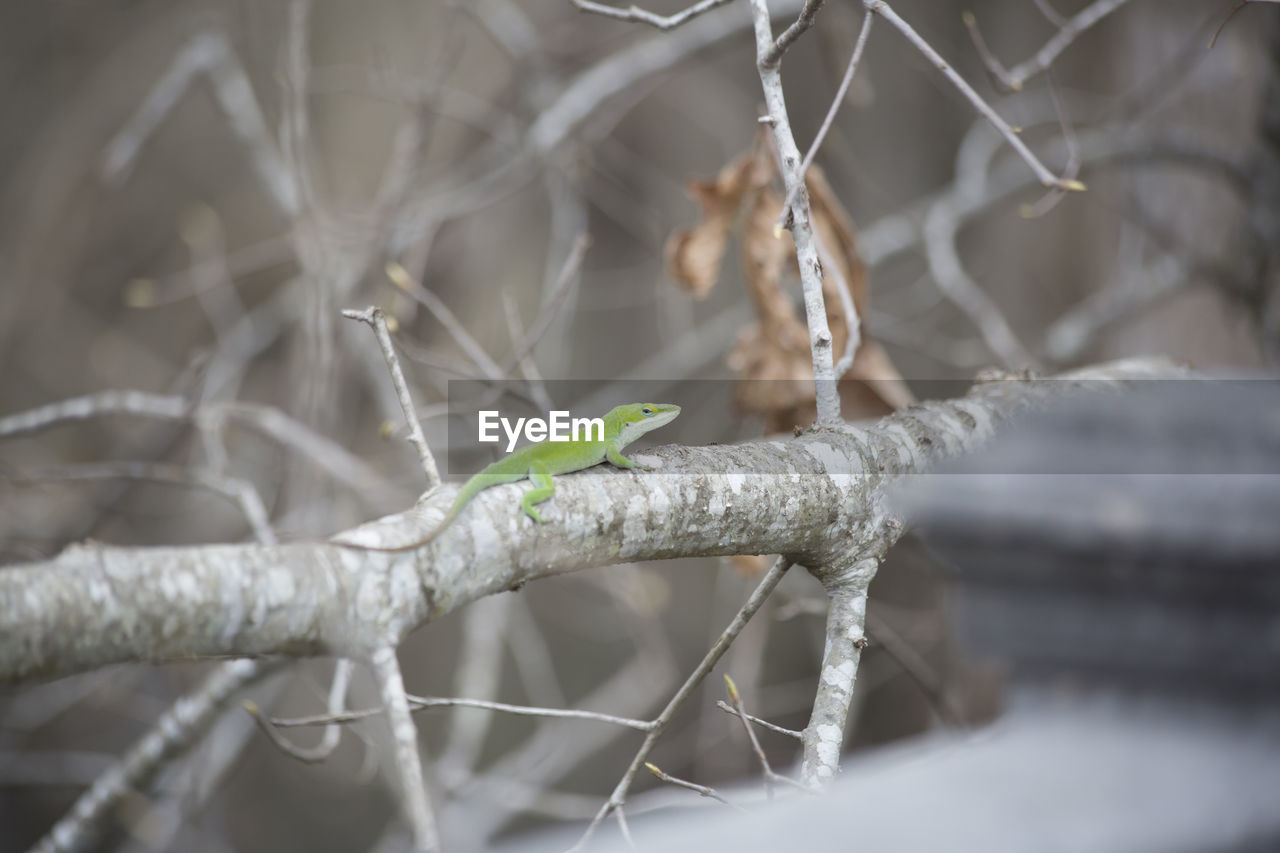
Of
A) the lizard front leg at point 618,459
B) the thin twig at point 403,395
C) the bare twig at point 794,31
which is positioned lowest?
the lizard front leg at point 618,459

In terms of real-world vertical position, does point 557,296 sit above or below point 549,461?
above

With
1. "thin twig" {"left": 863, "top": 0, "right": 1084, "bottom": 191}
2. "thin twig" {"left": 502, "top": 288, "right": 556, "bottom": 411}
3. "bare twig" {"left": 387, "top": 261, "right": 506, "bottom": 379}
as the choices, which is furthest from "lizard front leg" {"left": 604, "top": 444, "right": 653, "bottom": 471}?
"thin twig" {"left": 863, "top": 0, "right": 1084, "bottom": 191}

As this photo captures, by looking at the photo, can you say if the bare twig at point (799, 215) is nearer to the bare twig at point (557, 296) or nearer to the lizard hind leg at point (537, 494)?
the lizard hind leg at point (537, 494)

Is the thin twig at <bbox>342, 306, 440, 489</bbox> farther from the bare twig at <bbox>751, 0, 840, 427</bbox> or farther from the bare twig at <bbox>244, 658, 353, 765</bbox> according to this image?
the bare twig at <bbox>751, 0, 840, 427</bbox>

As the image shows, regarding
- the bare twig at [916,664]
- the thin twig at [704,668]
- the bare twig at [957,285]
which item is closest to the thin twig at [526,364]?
the thin twig at [704,668]

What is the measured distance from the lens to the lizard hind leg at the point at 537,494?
1.35 meters

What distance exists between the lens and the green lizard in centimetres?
132

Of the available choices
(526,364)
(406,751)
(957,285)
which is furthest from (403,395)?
(957,285)

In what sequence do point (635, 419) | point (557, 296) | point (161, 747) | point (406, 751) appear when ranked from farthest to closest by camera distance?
point (161, 747)
point (635, 419)
point (557, 296)
point (406, 751)

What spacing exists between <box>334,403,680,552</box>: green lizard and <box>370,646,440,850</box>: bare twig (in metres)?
0.15

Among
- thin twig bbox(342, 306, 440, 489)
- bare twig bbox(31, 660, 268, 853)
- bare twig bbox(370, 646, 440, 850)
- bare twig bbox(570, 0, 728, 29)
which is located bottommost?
bare twig bbox(31, 660, 268, 853)

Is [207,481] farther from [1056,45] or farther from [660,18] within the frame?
[1056,45]

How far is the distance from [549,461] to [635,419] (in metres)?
0.52

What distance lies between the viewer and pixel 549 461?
1.91 meters
